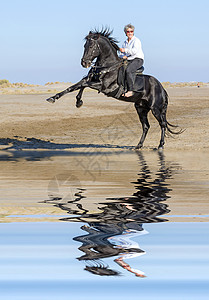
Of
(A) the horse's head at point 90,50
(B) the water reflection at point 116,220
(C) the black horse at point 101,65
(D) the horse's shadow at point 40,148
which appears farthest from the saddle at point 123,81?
(B) the water reflection at point 116,220

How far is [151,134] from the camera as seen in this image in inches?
833

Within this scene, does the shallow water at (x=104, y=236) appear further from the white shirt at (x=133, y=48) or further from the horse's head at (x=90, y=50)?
the white shirt at (x=133, y=48)

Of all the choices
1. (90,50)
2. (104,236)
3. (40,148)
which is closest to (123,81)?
(90,50)

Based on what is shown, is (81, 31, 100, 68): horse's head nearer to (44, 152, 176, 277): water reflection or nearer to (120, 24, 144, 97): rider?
(120, 24, 144, 97): rider

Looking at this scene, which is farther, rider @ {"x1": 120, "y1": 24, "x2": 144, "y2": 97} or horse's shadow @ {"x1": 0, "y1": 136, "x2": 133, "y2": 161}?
rider @ {"x1": 120, "y1": 24, "x2": 144, "y2": 97}

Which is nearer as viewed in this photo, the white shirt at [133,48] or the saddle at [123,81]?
the white shirt at [133,48]

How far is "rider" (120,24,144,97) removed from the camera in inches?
607

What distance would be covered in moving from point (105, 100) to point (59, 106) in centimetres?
452

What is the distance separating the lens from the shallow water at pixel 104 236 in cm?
391

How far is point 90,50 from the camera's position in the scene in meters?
15.2

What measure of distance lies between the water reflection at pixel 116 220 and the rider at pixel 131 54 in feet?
20.5

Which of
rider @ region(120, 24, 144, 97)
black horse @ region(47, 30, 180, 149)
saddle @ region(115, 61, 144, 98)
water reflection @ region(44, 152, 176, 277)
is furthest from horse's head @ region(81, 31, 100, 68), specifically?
water reflection @ region(44, 152, 176, 277)

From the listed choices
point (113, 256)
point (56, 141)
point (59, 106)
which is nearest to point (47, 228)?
point (113, 256)

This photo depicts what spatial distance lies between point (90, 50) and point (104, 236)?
1042cm
